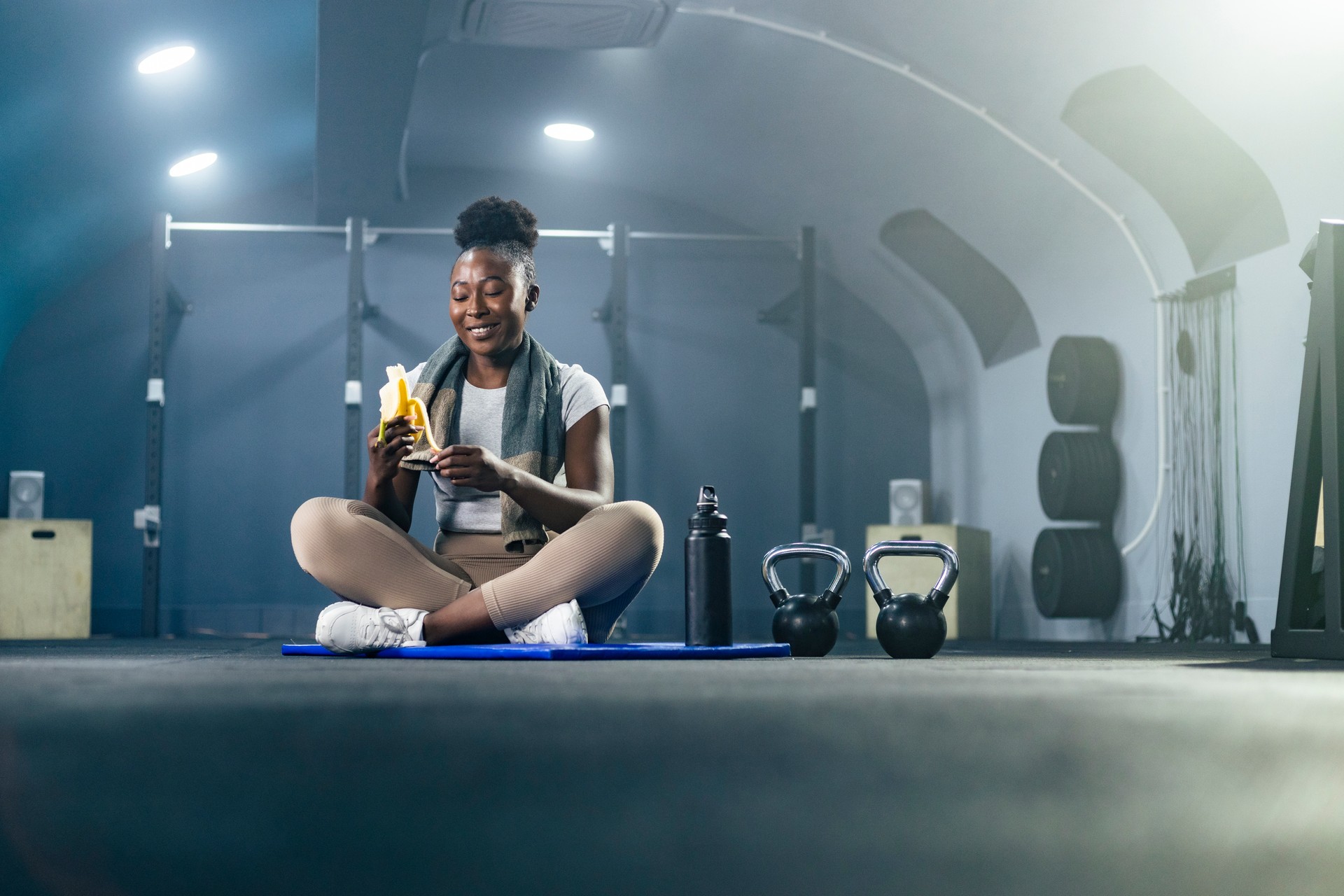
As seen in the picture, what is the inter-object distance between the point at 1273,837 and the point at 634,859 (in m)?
0.45

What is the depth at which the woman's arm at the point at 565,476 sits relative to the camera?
197 centimetres

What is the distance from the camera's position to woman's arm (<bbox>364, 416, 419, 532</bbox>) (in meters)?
2.06

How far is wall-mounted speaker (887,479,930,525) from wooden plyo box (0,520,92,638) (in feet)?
12.8

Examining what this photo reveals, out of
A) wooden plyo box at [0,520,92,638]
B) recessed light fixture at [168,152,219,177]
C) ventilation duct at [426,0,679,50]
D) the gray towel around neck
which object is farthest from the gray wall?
the gray towel around neck

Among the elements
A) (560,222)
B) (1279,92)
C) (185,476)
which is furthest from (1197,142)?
(185,476)

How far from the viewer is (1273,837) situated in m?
0.86

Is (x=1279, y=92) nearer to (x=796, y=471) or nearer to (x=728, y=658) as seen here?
(x=728, y=658)

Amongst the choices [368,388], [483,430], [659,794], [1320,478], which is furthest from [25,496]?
[659,794]

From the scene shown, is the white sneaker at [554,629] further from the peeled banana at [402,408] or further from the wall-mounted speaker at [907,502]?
the wall-mounted speaker at [907,502]

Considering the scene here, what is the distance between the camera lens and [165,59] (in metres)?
4.68

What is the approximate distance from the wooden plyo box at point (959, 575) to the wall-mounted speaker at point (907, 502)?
0.33 m

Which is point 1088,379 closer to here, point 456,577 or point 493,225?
point 493,225

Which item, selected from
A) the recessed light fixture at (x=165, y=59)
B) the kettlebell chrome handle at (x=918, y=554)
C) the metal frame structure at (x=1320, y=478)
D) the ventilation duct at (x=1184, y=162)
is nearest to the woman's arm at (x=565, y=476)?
the kettlebell chrome handle at (x=918, y=554)

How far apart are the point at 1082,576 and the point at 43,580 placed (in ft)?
14.9
